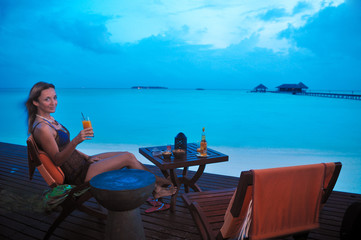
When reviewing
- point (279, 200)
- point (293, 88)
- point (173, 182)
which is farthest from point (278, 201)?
point (293, 88)

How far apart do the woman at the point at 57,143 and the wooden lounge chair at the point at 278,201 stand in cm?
118

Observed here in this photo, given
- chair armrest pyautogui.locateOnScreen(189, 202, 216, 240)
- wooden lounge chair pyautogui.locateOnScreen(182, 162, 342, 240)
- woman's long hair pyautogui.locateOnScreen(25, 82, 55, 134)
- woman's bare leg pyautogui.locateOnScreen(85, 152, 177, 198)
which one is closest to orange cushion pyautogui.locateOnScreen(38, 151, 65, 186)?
woman's bare leg pyautogui.locateOnScreen(85, 152, 177, 198)

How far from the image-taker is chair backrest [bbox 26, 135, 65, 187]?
2.03 meters

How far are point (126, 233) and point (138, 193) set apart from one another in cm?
39

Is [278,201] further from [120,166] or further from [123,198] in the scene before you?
[120,166]

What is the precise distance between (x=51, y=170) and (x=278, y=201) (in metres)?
1.97

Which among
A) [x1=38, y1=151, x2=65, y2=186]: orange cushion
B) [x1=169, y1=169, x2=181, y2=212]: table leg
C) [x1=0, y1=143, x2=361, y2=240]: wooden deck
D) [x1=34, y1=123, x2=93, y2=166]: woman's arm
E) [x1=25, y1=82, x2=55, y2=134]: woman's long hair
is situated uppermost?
[x1=25, y1=82, x2=55, y2=134]: woman's long hair

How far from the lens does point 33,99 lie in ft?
7.53

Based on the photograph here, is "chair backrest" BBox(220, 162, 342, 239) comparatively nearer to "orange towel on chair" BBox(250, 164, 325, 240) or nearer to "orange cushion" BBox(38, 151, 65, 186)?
"orange towel on chair" BBox(250, 164, 325, 240)

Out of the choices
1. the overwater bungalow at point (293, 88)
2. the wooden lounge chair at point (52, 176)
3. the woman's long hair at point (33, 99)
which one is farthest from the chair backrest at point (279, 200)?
the overwater bungalow at point (293, 88)

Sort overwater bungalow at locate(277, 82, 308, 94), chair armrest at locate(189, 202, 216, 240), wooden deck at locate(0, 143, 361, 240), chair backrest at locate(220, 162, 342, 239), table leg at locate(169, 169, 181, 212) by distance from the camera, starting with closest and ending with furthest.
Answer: chair backrest at locate(220, 162, 342, 239) < chair armrest at locate(189, 202, 216, 240) < wooden deck at locate(0, 143, 361, 240) < table leg at locate(169, 169, 181, 212) < overwater bungalow at locate(277, 82, 308, 94)

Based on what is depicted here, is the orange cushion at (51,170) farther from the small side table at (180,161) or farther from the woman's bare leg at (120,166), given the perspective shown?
the small side table at (180,161)

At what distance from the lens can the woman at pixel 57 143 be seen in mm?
2104

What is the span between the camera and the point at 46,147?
2100 millimetres
